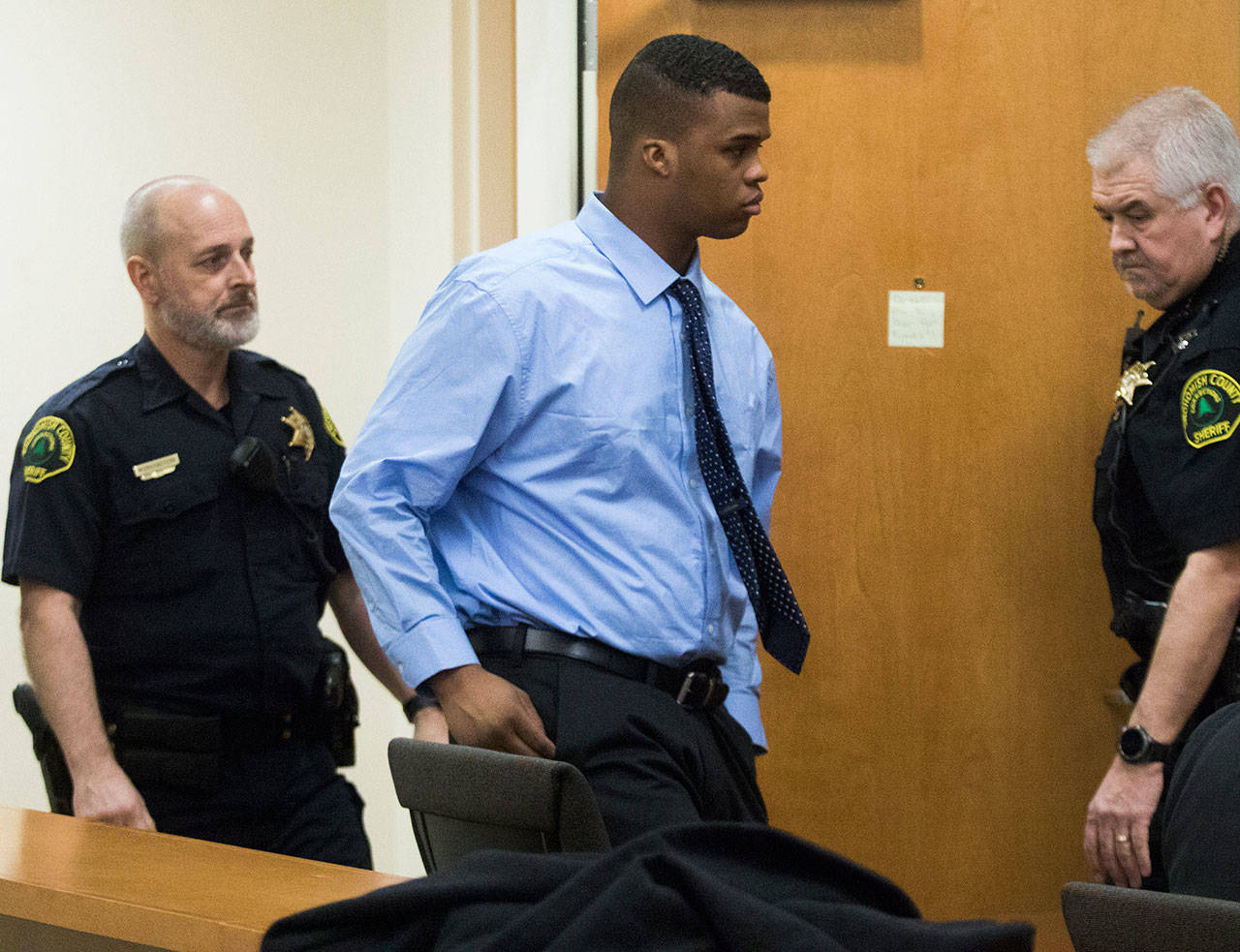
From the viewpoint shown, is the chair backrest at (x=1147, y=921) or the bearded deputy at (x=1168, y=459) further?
the bearded deputy at (x=1168, y=459)

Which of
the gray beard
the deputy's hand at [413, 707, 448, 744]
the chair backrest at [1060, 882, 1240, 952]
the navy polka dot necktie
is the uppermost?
the gray beard

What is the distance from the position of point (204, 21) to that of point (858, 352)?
160 cm

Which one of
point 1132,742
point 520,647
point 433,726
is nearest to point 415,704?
point 433,726

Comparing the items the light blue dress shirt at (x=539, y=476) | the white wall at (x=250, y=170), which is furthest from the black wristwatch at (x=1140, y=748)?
the white wall at (x=250, y=170)

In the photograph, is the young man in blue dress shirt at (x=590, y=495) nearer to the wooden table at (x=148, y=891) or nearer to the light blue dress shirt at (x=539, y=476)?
the light blue dress shirt at (x=539, y=476)

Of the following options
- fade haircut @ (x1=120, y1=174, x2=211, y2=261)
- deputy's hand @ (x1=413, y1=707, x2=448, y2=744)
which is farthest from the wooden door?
deputy's hand @ (x1=413, y1=707, x2=448, y2=744)

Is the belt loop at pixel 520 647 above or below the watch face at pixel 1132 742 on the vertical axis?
above

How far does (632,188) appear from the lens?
5.72 ft

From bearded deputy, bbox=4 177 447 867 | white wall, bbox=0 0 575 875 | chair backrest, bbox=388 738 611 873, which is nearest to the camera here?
chair backrest, bbox=388 738 611 873

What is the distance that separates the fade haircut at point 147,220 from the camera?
229 cm

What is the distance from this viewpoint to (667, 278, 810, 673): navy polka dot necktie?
1675 millimetres

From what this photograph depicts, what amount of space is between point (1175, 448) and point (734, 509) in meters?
0.76

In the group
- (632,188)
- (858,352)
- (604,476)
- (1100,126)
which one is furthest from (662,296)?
(1100,126)

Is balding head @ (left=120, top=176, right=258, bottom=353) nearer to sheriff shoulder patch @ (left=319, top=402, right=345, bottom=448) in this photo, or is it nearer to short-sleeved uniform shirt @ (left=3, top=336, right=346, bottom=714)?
short-sleeved uniform shirt @ (left=3, top=336, right=346, bottom=714)
